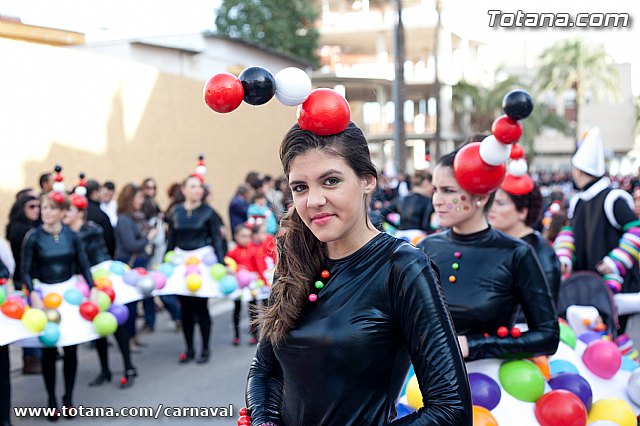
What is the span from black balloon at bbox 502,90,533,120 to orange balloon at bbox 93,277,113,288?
449 centimetres

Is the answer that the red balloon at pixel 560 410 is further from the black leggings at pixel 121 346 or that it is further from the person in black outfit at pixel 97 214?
the person in black outfit at pixel 97 214

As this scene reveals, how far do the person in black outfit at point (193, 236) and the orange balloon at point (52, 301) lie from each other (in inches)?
66.9

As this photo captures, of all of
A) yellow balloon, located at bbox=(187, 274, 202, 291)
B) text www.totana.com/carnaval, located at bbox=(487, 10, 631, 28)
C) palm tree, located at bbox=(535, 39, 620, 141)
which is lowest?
yellow balloon, located at bbox=(187, 274, 202, 291)

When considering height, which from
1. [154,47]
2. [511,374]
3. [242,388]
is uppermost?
[154,47]

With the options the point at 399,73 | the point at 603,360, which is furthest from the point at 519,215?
the point at 399,73

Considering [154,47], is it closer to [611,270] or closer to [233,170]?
[233,170]

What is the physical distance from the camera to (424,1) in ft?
108

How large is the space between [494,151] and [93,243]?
4979 mm

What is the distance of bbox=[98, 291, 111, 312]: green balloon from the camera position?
5496mm

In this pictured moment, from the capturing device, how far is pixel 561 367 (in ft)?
10.5

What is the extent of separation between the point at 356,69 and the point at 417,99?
416cm

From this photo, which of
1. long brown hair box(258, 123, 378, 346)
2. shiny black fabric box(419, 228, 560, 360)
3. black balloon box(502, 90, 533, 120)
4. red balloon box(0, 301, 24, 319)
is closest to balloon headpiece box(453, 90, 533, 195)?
black balloon box(502, 90, 533, 120)

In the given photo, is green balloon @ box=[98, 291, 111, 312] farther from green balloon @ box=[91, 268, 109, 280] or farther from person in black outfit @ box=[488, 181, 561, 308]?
person in black outfit @ box=[488, 181, 561, 308]

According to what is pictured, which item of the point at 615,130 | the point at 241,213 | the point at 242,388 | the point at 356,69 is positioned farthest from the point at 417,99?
the point at 242,388
